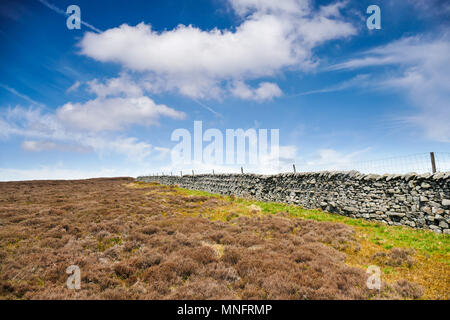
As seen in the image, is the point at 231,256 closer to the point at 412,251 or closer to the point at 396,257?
the point at 396,257

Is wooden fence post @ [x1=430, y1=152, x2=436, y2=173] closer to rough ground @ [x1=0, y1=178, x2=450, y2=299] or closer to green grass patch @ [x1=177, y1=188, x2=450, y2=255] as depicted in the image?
green grass patch @ [x1=177, y1=188, x2=450, y2=255]

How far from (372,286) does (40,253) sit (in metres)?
10.9

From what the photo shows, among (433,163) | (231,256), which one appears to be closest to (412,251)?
(433,163)

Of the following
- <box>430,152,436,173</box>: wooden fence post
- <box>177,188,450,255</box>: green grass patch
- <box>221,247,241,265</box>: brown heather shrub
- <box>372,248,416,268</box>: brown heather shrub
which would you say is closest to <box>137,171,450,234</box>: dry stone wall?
<box>177,188,450,255</box>: green grass patch

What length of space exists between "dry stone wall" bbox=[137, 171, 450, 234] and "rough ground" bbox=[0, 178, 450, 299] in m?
1.02

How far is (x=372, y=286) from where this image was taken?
5.71 meters

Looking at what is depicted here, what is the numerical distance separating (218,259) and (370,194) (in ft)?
34.2

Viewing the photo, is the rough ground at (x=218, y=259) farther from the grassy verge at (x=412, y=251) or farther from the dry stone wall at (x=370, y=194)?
the dry stone wall at (x=370, y=194)

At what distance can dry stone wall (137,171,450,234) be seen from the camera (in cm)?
1052

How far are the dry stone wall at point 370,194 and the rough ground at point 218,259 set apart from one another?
102cm
